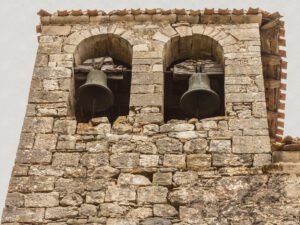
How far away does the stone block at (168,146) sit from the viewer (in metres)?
7.70

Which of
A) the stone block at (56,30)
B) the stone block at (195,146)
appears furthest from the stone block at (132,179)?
the stone block at (56,30)

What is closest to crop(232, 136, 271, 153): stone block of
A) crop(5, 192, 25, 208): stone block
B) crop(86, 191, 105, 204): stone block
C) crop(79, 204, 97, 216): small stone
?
crop(86, 191, 105, 204): stone block

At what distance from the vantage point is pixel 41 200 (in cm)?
723

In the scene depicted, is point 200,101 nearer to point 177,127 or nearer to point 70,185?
point 177,127

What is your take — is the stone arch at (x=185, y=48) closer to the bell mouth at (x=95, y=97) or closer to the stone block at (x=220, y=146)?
the bell mouth at (x=95, y=97)

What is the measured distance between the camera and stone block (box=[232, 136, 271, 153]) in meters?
7.68

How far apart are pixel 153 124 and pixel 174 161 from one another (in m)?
0.66

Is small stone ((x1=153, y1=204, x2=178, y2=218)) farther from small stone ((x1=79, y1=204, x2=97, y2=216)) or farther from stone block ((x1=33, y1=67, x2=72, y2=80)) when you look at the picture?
stone block ((x1=33, y1=67, x2=72, y2=80))

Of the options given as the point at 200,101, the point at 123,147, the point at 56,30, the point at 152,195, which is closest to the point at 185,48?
the point at 200,101

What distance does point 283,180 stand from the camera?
723 centimetres

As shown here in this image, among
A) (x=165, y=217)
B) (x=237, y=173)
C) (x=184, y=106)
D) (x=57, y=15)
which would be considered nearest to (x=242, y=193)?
(x=237, y=173)

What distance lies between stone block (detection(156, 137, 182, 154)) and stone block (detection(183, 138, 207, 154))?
0.24 feet

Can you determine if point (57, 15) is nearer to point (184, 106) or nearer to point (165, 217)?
point (184, 106)

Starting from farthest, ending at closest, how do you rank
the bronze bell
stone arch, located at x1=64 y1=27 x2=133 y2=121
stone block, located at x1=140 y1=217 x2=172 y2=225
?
stone arch, located at x1=64 y1=27 x2=133 y2=121
the bronze bell
stone block, located at x1=140 y1=217 x2=172 y2=225
